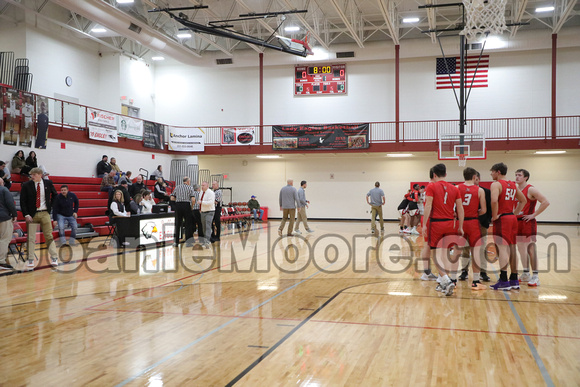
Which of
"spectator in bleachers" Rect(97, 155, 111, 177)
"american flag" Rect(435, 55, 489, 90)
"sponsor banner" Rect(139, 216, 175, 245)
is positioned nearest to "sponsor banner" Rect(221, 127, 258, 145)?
"spectator in bleachers" Rect(97, 155, 111, 177)

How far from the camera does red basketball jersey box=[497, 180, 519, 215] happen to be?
20.6ft

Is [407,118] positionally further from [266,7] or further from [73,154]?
[73,154]

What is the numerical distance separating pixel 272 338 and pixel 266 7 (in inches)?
688

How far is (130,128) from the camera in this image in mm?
19562

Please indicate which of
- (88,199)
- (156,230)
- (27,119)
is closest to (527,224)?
(156,230)

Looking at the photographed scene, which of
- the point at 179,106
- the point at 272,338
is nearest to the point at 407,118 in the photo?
the point at 179,106

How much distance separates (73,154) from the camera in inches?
660

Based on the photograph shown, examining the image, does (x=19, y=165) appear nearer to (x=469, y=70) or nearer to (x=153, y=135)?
(x=153, y=135)

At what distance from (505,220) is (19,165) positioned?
42.8 feet

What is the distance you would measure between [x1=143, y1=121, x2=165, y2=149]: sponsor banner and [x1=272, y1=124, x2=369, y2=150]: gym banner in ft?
16.3

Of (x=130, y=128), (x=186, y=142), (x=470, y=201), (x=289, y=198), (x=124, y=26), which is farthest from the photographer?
(x=186, y=142)

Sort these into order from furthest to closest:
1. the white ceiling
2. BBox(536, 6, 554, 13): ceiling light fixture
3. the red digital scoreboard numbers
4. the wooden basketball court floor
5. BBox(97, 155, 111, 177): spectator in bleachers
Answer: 1. the red digital scoreboard numbers
2. BBox(536, 6, 554, 13): ceiling light fixture
3. the white ceiling
4. BBox(97, 155, 111, 177): spectator in bleachers
5. the wooden basketball court floor

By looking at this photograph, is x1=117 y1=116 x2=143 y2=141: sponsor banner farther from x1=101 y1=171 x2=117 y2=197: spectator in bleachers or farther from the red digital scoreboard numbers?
the red digital scoreboard numbers

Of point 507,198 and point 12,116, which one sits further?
point 12,116
